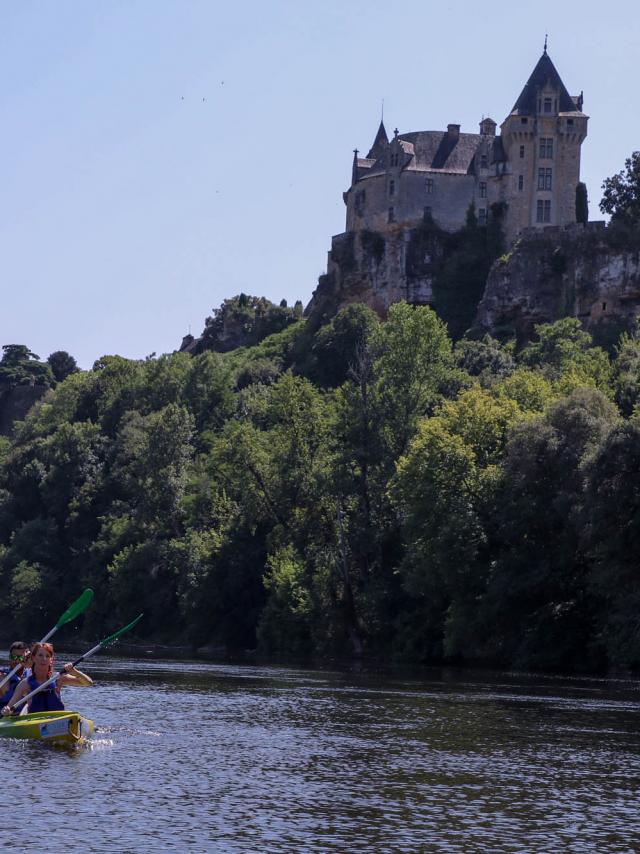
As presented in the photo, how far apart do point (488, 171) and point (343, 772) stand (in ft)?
299

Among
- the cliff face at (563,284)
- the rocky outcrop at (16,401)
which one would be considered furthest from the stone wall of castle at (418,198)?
the rocky outcrop at (16,401)

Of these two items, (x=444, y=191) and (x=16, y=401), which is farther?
(x=16, y=401)

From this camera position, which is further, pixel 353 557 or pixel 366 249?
pixel 366 249

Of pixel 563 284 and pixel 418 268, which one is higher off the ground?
pixel 418 268

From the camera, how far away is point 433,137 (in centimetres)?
11625

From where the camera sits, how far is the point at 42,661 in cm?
2794

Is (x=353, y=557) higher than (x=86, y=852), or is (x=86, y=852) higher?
(x=353, y=557)

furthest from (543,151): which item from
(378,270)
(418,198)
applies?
(378,270)

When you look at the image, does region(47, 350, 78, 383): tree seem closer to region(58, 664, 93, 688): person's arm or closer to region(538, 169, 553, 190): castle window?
region(538, 169, 553, 190): castle window

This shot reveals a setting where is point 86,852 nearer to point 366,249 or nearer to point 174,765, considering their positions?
point 174,765

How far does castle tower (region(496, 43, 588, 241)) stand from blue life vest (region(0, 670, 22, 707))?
266 ft

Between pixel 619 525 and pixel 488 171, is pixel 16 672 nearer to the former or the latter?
pixel 619 525

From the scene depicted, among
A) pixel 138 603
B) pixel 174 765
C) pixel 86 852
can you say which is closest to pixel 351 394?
pixel 138 603

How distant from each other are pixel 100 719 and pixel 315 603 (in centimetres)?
3252
